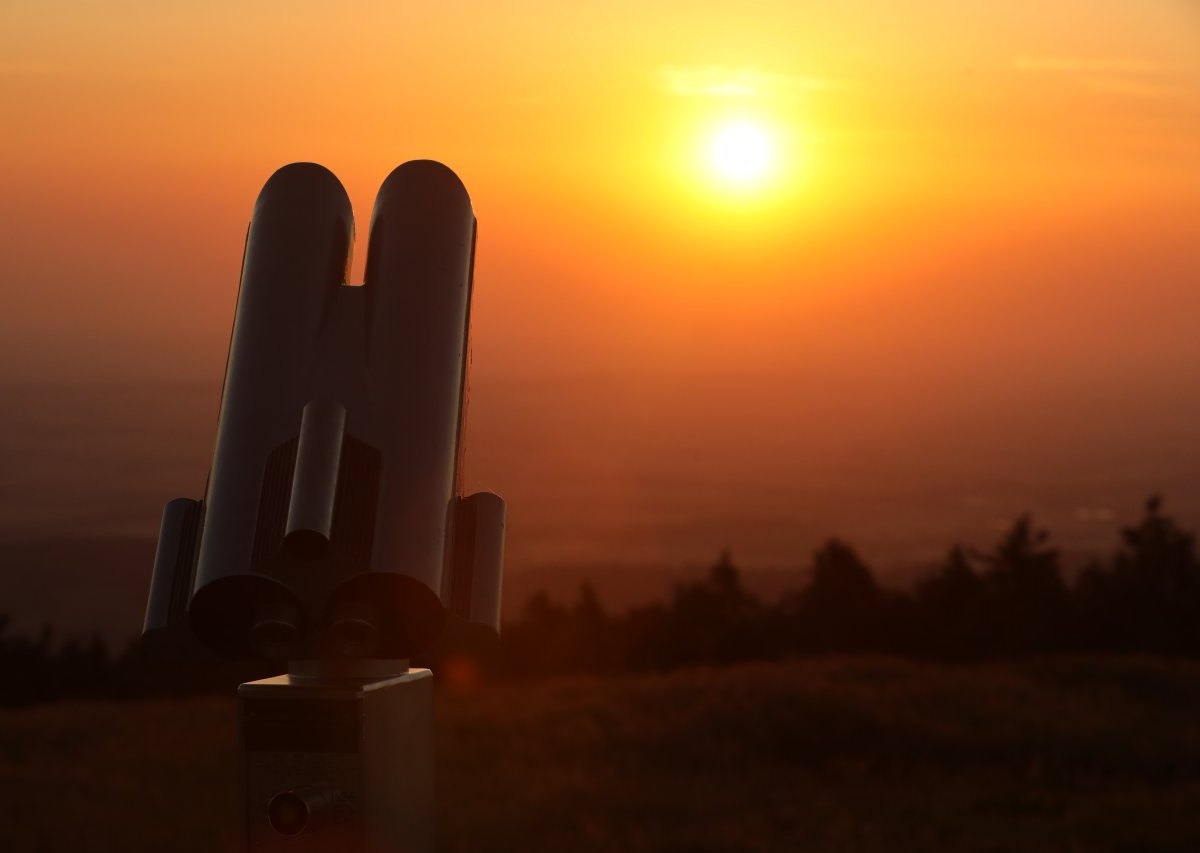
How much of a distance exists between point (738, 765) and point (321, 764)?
6929 millimetres

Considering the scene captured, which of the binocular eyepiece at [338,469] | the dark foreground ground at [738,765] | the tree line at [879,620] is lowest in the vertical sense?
the dark foreground ground at [738,765]

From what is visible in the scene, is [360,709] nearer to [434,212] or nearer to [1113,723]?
[434,212]

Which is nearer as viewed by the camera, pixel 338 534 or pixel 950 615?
pixel 338 534

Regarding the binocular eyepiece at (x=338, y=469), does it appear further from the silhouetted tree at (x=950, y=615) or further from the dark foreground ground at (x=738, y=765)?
the silhouetted tree at (x=950, y=615)

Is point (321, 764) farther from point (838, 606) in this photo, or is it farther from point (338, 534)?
point (838, 606)

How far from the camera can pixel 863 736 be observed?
10.1m

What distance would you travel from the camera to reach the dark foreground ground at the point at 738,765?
7.66 meters

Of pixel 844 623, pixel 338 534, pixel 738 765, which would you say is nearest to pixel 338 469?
pixel 338 534

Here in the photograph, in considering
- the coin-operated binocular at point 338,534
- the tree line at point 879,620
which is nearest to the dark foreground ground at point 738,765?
the coin-operated binocular at point 338,534

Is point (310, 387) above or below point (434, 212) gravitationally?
below

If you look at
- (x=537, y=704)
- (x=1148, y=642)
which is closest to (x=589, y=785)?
(x=537, y=704)

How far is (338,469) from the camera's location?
3094 millimetres

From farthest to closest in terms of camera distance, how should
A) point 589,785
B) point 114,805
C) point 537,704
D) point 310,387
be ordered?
1. point 537,704
2. point 589,785
3. point 114,805
4. point 310,387

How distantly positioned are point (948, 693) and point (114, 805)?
6733mm
